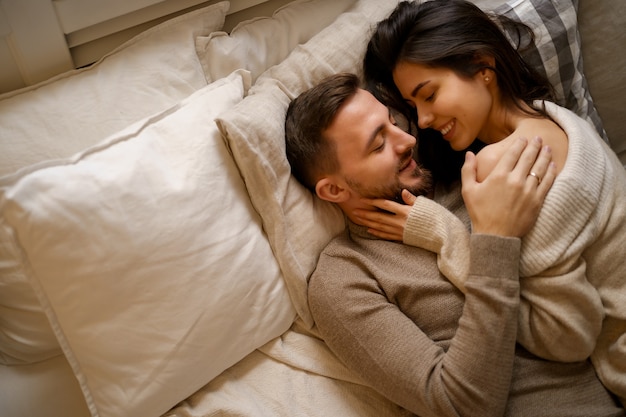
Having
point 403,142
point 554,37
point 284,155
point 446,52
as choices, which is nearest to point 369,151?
point 403,142

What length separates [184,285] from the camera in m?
1.02

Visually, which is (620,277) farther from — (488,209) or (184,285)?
(184,285)

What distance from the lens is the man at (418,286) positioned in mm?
979

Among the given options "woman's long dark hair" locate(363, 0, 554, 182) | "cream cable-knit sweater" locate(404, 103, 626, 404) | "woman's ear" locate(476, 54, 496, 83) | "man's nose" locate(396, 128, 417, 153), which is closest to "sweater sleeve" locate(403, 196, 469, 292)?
"cream cable-knit sweater" locate(404, 103, 626, 404)

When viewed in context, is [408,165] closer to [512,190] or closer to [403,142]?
[403,142]

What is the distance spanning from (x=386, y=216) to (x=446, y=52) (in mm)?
421

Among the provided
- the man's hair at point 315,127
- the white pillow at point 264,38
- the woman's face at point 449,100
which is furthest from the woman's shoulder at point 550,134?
the white pillow at point 264,38

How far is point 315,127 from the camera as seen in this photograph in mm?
1209

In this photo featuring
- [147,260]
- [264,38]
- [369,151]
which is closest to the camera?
[147,260]

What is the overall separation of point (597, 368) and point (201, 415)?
835 mm

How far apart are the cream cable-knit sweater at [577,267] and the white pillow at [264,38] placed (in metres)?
0.66

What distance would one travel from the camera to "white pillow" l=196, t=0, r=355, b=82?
1.32 m

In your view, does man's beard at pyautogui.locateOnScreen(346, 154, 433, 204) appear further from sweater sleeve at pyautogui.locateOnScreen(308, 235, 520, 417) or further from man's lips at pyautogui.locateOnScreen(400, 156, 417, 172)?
sweater sleeve at pyautogui.locateOnScreen(308, 235, 520, 417)

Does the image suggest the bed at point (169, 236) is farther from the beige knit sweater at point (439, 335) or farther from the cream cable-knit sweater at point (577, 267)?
the cream cable-knit sweater at point (577, 267)
